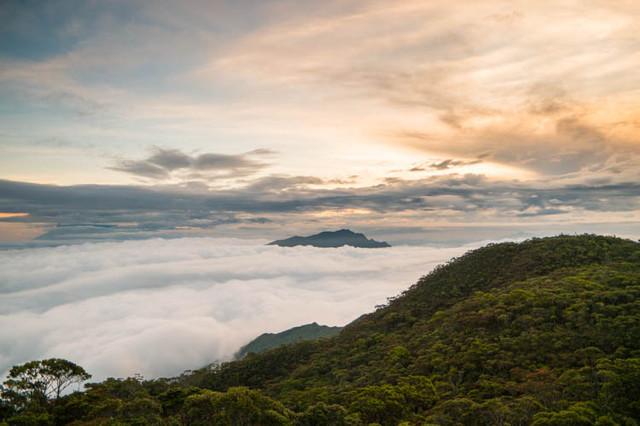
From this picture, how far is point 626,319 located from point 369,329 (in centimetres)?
5011

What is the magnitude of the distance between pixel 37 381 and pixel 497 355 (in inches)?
2039

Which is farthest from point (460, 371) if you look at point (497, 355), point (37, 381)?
point (37, 381)

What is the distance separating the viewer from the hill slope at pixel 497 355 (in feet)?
109

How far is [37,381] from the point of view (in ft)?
135

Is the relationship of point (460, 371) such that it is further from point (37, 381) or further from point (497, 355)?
point (37, 381)

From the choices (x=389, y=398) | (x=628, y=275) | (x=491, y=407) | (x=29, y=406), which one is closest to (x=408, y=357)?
(x=389, y=398)

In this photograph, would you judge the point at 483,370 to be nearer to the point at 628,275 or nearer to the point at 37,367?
the point at 628,275

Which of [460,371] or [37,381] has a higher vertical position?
[460,371]

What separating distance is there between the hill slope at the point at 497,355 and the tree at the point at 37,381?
26.4m

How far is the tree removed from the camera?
39188 mm

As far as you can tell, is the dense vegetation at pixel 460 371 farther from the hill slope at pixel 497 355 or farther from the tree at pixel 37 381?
the tree at pixel 37 381

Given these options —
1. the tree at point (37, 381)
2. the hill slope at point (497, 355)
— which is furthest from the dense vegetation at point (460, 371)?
the tree at point (37, 381)

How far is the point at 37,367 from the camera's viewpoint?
135 feet

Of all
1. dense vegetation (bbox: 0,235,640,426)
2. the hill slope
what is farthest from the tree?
the hill slope
